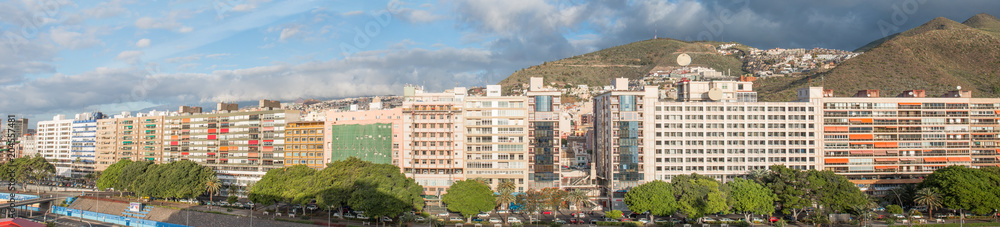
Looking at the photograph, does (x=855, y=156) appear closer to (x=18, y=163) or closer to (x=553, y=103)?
(x=553, y=103)

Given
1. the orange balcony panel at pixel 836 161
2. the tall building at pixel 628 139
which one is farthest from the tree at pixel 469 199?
the orange balcony panel at pixel 836 161

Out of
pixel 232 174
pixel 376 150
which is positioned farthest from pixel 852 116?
pixel 232 174

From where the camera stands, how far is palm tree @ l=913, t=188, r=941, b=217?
85500 mm

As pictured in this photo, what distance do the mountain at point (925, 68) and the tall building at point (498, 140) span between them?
3037 inches

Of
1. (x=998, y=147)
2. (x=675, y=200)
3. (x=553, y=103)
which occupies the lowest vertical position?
(x=675, y=200)

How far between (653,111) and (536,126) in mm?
18852

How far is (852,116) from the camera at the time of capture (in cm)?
10075

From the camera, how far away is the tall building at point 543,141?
97.1 metres

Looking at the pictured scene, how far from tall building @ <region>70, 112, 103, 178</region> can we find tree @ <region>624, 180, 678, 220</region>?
14279 cm

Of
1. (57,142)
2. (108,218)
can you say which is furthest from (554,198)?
(57,142)

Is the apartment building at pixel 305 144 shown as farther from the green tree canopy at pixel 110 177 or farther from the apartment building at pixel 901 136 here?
the apartment building at pixel 901 136

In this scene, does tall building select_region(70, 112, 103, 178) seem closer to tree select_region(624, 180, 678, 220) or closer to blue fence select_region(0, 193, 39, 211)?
blue fence select_region(0, 193, 39, 211)

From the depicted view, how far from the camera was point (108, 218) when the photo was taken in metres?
103

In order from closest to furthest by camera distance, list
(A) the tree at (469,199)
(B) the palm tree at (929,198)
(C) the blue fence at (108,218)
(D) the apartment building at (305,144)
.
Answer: (A) the tree at (469,199)
(B) the palm tree at (929,198)
(C) the blue fence at (108,218)
(D) the apartment building at (305,144)
